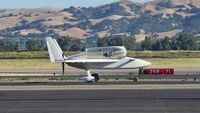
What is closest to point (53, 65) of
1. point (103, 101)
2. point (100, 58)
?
point (100, 58)

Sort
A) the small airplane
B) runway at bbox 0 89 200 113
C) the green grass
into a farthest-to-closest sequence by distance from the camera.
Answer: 1. the green grass
2. the small airplane
3. runway at bbox 0 89 200 113

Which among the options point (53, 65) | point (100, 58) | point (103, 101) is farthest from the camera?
point (53, 65)

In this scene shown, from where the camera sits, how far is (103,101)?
34156mm

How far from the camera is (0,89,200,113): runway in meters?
29.7

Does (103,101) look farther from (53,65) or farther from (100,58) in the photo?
(53,65)

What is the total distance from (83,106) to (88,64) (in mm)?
27212

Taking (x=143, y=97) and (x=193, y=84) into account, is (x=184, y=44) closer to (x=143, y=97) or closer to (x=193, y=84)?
(x=193, y=84)

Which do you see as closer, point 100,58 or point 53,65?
point 100,58

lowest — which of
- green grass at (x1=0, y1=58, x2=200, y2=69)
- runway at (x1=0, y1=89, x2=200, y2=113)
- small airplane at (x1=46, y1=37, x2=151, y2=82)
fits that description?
green grass at (x1=0, y1=58, x2=200, y2=69)

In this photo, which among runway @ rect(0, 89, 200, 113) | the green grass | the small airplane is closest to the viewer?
runway @ rect(0, 89, 200, 113)

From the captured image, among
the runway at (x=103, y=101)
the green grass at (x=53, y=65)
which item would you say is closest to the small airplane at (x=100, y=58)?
the runway at (x=103, y=101)

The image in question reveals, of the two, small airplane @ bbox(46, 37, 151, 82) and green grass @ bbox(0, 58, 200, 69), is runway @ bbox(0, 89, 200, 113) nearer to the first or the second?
small airplane @ bbox(46, 37, 151, 82)

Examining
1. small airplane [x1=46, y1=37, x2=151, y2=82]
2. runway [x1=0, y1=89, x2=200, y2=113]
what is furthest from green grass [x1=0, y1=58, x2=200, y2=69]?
runway [x1=0, y1=89, x2=200, y2=113]

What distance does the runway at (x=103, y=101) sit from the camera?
2972cm
